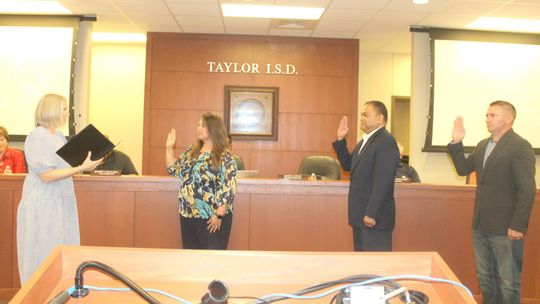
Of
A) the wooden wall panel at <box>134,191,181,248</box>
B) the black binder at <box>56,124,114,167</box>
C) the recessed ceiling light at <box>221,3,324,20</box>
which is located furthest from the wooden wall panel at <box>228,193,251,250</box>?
the recessed ceiling light at <box>221,3,324,20</box>

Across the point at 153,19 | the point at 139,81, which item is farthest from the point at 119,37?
the point at 153,19

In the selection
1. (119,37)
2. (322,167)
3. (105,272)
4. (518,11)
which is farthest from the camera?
(119,37)

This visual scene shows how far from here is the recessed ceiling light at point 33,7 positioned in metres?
5.76

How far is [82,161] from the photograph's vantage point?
112 inches

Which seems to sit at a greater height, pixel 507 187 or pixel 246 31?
pixel 246 31

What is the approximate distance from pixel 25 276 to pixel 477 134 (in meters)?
5.79

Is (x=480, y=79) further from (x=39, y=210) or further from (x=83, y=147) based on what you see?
(x=39, y=210)

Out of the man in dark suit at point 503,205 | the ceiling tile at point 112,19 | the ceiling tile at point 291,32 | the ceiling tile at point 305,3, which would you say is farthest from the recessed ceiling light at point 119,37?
the man in dark suit at point 503,205

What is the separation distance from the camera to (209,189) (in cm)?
332

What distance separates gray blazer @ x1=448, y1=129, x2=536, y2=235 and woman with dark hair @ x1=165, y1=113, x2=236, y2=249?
5.89ft

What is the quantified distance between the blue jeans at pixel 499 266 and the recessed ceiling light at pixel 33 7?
541cm

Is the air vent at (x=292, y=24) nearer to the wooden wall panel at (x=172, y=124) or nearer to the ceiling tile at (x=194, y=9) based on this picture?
the ceiling tile at (x=194, y=9)

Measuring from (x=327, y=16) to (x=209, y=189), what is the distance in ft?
11.5

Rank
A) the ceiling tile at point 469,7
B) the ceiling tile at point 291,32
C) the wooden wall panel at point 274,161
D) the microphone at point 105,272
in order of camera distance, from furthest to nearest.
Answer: the wooden wall panel at point 274,161
the ceiling tile at point 291,32
the ceiling tile at point 469,7
the microphone at point 105,272
